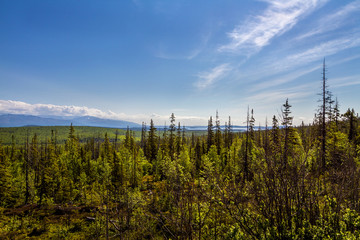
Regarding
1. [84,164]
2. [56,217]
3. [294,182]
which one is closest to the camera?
[294,182]

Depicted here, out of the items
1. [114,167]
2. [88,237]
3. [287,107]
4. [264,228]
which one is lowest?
[88,237]

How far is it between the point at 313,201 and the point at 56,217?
3764 centimetres

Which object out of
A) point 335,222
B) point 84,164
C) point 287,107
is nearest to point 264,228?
point 335,222

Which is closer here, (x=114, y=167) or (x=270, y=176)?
(x=270, y=176)

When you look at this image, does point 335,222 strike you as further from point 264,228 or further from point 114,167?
point 114,167

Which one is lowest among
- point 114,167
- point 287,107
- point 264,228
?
point 114,167

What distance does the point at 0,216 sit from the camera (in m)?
29.0

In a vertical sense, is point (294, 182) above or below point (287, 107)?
below

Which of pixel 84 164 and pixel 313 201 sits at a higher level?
pixel 313 201

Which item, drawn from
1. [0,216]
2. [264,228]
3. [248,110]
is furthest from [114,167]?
[264,228]

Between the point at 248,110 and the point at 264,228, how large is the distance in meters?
37.9

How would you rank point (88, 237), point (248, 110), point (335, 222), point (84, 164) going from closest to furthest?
1. point (335, 222)
2. point (88, 237)
3. point (248, 110)
4. point (84, 164)

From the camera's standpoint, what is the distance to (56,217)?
95.8 ft

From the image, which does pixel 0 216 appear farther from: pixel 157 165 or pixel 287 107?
pixel 287 107
